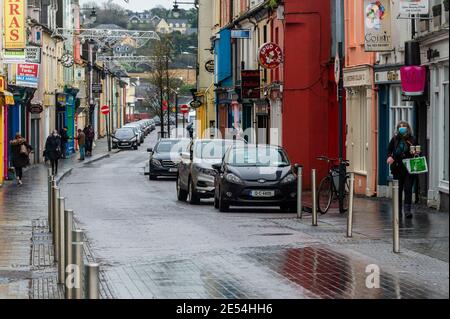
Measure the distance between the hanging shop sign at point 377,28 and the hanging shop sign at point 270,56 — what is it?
10066 mm

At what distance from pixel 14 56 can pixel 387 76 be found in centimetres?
1689

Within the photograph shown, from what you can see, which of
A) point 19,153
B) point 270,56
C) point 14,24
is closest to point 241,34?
point 270,56

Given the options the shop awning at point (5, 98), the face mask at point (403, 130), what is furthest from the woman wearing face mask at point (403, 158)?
the shop awning at point (5, 98)

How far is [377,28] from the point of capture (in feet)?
97.1

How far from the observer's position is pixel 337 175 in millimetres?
26109

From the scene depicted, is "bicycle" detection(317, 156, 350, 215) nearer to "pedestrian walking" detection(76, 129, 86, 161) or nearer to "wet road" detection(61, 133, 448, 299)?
"wet road" detection(61, 133, 448, 299)

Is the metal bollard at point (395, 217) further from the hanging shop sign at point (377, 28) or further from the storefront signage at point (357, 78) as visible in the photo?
the storefront signage at point (357, 78)

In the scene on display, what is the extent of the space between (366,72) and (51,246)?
1510cm

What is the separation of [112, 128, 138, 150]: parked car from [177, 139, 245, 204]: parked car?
189ft

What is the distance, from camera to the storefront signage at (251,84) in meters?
46.3

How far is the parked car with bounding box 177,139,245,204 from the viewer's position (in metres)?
30.0

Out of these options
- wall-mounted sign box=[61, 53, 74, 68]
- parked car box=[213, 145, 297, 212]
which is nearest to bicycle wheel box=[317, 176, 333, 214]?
parked car box=[213, 145, 297, 212]

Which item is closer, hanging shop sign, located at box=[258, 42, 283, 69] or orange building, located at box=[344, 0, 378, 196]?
orange building, located at box=[344, 0, 378, 196]

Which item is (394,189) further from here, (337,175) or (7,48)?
(7,48)
